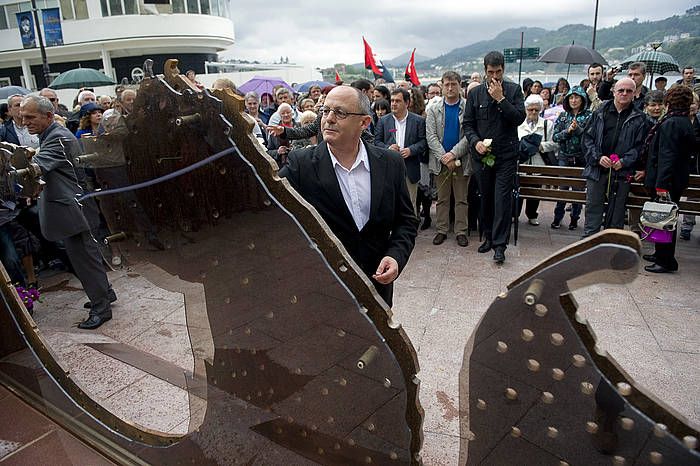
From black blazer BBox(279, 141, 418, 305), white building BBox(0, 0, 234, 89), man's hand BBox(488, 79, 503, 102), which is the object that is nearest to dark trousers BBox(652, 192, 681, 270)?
man's hand BBox(488, 79, 503, 102)

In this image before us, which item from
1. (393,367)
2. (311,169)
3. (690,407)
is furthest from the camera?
(690,407)

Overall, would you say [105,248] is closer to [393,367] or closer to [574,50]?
[393,367]

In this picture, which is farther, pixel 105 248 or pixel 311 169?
pixel 105 248

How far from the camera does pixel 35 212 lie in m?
5.26

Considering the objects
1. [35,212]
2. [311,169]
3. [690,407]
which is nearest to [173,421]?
[311,169]

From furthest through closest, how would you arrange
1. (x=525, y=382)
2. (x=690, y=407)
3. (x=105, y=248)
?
(x=690, y=407), (x=105, y=248), (x=525, y=382)

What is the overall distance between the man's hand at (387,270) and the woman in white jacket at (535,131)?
472 centimetres

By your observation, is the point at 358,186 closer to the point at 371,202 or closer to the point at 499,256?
the point at 371,202

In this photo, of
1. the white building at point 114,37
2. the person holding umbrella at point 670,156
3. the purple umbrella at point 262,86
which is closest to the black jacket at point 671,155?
the person holding umbrella at point 670,156

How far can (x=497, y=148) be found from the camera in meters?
5.16

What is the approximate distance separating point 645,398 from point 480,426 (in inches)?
16.6

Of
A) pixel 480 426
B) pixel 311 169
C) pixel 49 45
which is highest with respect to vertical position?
pixel 49 45

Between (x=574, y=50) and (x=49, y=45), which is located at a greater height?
(x=49, y=45)

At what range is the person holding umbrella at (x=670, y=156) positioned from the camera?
4.49 meters
